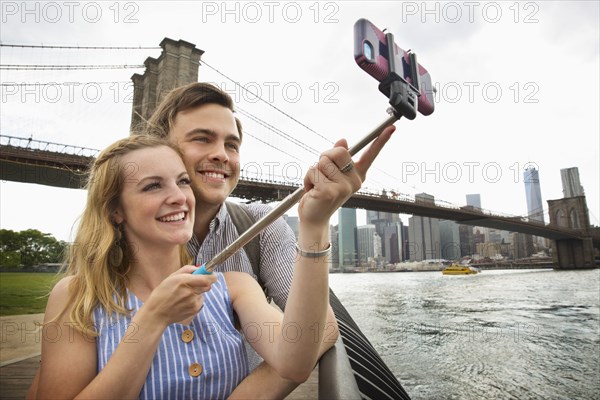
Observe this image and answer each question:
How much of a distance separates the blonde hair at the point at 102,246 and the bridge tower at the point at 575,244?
49.6m

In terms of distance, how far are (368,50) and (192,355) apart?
0.95 meters

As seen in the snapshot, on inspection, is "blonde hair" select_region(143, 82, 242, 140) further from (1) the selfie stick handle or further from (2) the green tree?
(2) the green tree

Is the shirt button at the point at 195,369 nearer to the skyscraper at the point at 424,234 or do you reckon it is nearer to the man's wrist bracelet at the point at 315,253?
the man's wrist bracelet at the point at 315,253

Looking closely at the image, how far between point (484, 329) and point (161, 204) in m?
9.42

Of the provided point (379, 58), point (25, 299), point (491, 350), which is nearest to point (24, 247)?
point (25, 299)

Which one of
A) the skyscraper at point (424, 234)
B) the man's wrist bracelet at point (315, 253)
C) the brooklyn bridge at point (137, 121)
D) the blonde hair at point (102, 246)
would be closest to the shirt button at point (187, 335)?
the blonde hair at point (102, 246)

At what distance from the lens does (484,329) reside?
8.77 metres

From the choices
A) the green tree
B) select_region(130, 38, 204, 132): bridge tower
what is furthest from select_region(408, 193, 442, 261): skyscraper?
the green tree

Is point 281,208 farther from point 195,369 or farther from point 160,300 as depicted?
point 195,369

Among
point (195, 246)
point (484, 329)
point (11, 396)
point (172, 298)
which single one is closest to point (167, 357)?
point (172, 298)

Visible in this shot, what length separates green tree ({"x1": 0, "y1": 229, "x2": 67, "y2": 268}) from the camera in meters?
34.6

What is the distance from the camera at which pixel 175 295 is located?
934 mm

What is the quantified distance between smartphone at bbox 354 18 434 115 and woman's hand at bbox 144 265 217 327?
627 millimetres

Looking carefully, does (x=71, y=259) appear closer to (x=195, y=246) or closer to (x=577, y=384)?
(x=195, y=246)
